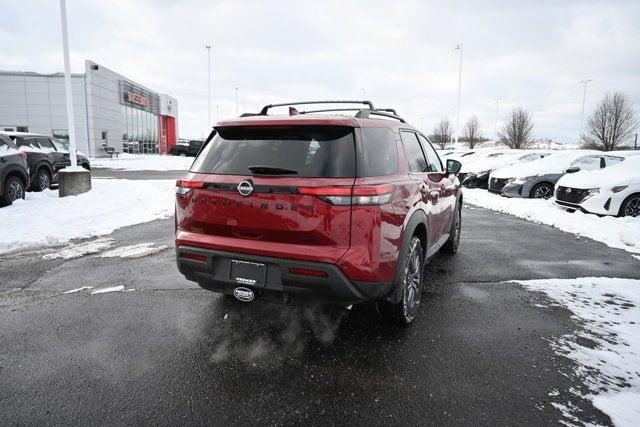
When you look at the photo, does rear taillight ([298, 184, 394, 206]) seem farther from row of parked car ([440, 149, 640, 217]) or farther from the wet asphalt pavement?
row of parked car ([440, 149, 640, 217])

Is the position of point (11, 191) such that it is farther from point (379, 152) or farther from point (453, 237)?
point (379, 152)

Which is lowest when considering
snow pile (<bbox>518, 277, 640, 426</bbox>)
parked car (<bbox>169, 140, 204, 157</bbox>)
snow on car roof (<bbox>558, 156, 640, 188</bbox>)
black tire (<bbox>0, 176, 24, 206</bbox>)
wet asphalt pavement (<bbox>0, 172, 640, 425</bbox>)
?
wet asphalt pavement (<bbox>0, 172, 640, 425</bbox>)

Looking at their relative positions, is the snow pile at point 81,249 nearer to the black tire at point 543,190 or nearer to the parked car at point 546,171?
the parked car at point 546,171

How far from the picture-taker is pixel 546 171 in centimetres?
1295

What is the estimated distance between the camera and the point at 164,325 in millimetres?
3762

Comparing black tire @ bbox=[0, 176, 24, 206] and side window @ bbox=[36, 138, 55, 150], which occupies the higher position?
side window @ bbox=[36, 138, 55, 150]

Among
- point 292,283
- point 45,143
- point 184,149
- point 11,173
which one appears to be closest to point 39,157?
point 45,143

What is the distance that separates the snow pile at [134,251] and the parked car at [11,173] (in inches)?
192

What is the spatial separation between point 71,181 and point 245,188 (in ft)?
34.3

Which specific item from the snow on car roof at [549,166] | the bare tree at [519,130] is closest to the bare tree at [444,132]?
the bare tree at [519,130]


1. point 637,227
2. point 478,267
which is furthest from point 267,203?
point 637,227

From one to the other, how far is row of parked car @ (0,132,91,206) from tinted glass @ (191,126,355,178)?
8421mm

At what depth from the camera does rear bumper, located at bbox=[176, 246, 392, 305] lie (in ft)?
9.59

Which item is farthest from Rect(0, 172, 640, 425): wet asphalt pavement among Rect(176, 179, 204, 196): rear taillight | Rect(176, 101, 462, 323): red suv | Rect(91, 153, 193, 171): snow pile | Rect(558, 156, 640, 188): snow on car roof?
Rect(91, 153, 193, 171): snow pile
